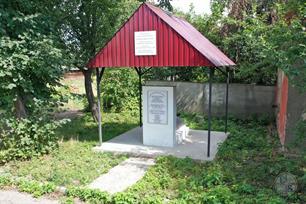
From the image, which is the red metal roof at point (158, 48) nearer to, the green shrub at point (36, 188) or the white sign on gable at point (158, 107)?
the white sign on gable at point (158, 107)

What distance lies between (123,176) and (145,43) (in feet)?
10.2

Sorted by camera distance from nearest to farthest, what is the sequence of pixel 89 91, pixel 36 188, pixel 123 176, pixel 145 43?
pixel 36 188 → pixel 123 176 → pixel 145 43 → pixel 89 91

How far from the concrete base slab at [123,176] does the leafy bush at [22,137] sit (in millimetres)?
2023

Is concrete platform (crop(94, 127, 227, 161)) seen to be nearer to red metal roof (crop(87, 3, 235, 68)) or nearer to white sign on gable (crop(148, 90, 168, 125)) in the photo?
white sign on gable (crop(148, 90, 168, 125))

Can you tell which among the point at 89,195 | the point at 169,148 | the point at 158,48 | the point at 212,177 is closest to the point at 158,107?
the point at 169,148

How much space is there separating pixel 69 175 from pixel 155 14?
4.09 meters

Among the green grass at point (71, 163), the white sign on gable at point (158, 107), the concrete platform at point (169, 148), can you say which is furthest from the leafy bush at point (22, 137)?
the white sign on gable at point (158, 107)

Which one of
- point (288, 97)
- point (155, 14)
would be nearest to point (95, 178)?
point (155, 14)

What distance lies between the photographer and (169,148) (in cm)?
816

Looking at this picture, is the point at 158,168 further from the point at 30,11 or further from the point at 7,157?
the point at 30,11

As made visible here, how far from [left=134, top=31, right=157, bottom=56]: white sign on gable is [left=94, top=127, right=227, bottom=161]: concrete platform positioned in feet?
8.36

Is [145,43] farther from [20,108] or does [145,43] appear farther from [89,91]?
[89,91]

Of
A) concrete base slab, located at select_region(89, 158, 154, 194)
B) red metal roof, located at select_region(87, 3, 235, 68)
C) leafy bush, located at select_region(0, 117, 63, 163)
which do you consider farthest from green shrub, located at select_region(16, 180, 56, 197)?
red metal roof, located at select_region(87, 3, 235, 68)

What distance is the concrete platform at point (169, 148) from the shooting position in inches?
301
